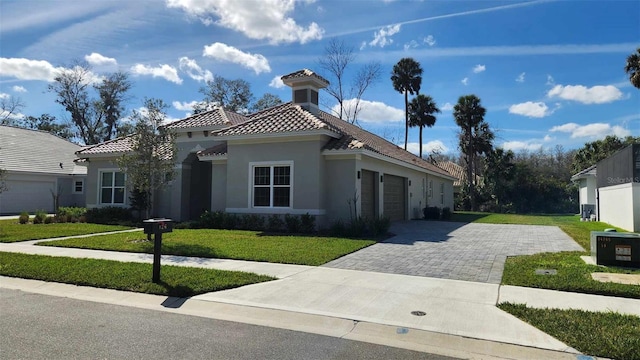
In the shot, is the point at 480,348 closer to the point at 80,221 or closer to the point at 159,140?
the point at 159,140

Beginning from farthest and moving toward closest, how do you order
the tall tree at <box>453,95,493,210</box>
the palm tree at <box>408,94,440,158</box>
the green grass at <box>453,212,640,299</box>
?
1. the palm tree at <box>408,94,440,158</box>
2. the tall tree at <box>453,95,493,210</box>
3. the green grass at <box>453,212,640,299</box>

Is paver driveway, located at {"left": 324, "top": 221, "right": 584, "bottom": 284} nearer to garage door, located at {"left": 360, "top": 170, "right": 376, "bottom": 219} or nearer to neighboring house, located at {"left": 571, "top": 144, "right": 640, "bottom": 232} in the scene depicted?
garage door, located at {"left": 360, "top": 170, "right": 376, "bottom": 219}

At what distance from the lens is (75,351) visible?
4750 millimetres

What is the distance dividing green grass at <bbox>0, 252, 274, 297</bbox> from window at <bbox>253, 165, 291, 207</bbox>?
785cm

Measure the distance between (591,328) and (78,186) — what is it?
36.5 metres

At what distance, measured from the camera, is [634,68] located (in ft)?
67.9

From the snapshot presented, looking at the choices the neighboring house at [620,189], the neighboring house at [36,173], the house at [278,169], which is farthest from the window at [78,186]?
the neighboring house at [620,189]

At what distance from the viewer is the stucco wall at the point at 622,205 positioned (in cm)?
1652

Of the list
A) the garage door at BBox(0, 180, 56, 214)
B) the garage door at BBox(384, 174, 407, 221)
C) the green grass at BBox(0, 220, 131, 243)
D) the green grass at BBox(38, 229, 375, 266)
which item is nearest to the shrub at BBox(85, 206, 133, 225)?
the green grass at BBox(0, 220, 131, 243)

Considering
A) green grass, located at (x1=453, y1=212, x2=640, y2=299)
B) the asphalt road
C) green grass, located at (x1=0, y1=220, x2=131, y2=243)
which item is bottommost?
the asphalt road

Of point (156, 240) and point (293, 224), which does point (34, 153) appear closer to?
point (293, 224)

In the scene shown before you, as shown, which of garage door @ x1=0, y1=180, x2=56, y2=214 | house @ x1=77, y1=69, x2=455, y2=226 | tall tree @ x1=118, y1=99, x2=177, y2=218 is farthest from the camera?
garage door @ x1=0, y1=180, x2=56, y2=214

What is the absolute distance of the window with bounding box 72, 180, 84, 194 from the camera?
110 feet

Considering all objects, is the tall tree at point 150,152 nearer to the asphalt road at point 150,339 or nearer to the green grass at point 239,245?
the green grass at point 239,245
